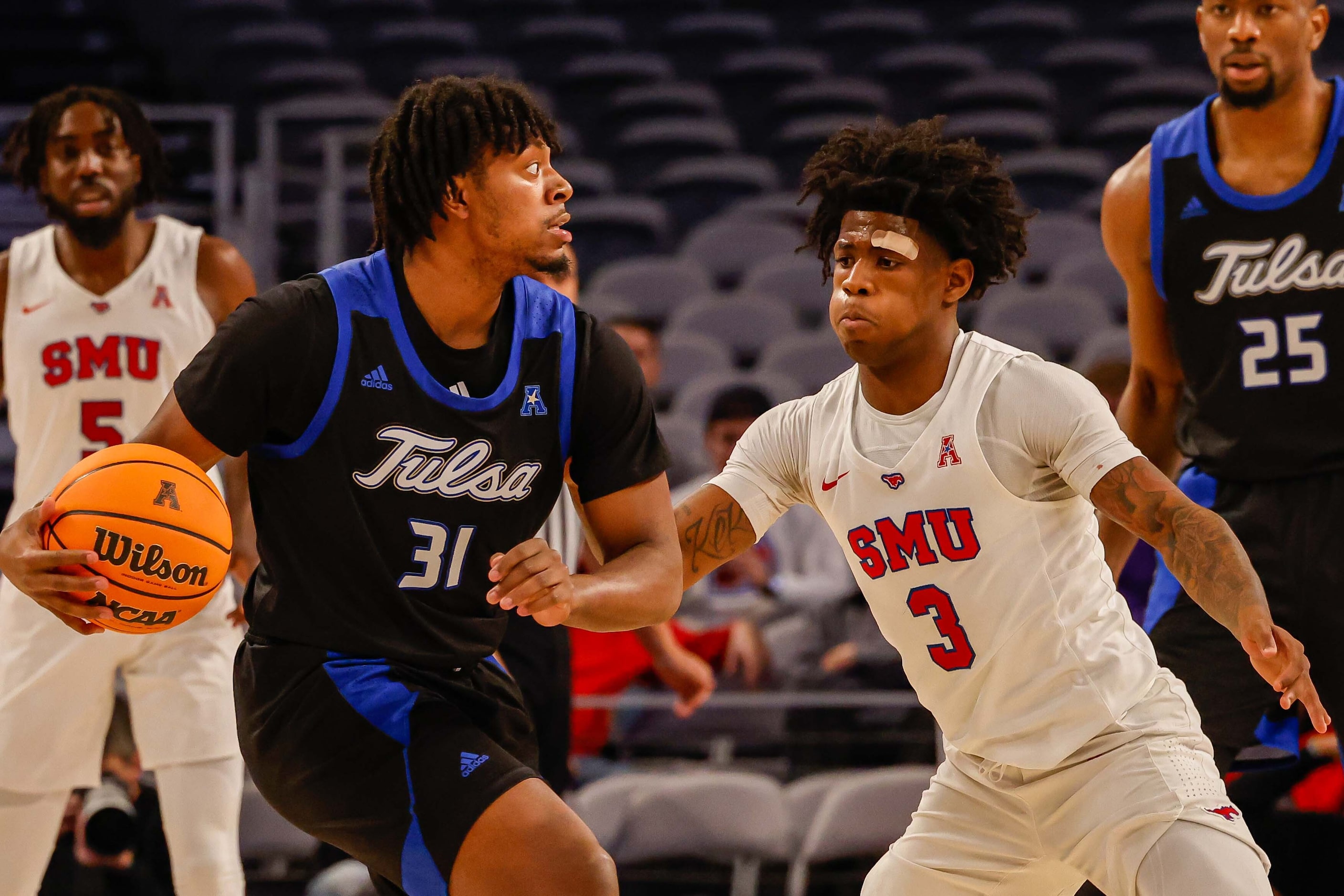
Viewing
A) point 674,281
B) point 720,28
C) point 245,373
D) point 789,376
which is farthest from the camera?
point 720,28

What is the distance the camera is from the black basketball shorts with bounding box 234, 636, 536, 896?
2.55 m

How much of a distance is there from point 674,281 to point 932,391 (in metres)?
6.13

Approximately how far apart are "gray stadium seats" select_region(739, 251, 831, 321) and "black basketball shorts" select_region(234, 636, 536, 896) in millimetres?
6678

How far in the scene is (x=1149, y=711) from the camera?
2914mm

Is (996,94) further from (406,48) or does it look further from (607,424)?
(607,424)

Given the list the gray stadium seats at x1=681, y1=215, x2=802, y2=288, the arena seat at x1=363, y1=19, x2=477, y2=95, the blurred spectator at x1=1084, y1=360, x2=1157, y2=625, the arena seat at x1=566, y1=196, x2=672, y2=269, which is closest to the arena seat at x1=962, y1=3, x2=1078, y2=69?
Result: the gray stadium seats at x1=681, y1=215, x2=802, y2=288

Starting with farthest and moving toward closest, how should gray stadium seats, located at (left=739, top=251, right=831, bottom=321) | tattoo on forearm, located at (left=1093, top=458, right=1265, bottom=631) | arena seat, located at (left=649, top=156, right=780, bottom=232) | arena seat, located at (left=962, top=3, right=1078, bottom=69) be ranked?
arena seat, located at (left=962, top=3, right=1078, bottom=69), arena seat, located at (left=649, top=156, right=780, bottom=232), gray stadium seats, located at (left=739, top=251, right=831, bottom=321), tattoo on forearm, located at (left=1093, top=458, right=1265, bottom=631)

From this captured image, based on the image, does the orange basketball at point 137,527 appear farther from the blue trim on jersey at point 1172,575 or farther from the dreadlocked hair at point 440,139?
the blue trim on jersey at point 1172,575

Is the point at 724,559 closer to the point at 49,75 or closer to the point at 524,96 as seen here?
the point at 524,96

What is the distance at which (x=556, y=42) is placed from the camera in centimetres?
1206

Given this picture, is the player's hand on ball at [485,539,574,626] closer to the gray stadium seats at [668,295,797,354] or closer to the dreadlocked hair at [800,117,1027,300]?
the dreadlocked hair at [800,117,1027,300]

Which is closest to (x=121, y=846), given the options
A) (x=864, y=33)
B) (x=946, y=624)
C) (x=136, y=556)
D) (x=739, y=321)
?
(x=136, y=556)

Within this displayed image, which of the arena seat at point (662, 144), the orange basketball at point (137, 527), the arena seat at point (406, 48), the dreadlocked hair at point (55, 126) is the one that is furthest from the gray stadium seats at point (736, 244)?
the orange basketball at point (137, 527)

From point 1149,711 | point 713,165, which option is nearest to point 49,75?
point 713,165
